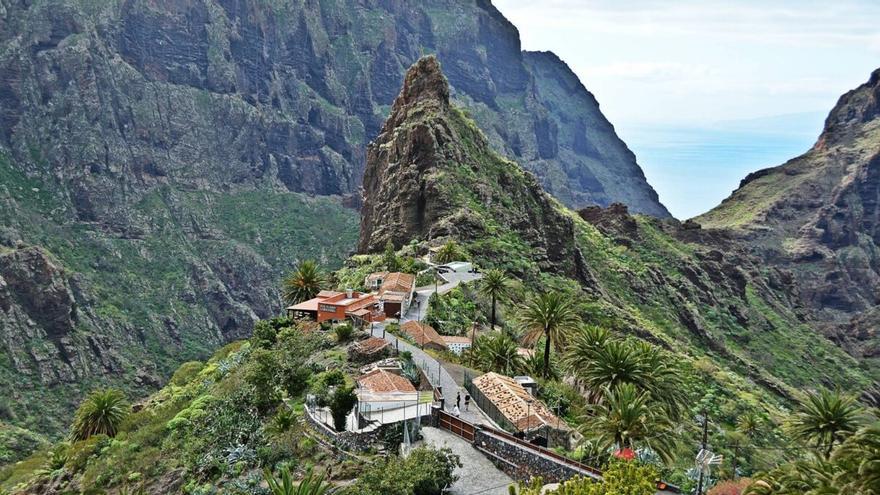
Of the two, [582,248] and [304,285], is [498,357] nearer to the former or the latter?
[304,285]

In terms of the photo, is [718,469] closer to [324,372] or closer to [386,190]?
[324,372]

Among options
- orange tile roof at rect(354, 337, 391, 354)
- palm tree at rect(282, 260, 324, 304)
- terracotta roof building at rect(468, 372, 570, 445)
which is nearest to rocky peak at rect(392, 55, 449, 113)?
palm tree at rect(282, 260, 324, 304)

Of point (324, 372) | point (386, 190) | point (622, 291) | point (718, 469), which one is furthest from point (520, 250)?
point (718, 469)

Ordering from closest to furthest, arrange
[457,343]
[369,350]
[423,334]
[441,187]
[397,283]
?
[369,350] → [423,334] → [457,343] → [397,283] → [441,187]

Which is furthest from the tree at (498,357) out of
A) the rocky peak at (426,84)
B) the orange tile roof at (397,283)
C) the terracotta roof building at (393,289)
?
the rocky peak at (426,84)

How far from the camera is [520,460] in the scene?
38062 millimetres

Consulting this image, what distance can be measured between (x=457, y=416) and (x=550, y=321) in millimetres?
14559

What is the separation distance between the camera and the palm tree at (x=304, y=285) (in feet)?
263

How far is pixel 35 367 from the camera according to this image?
15400 cm

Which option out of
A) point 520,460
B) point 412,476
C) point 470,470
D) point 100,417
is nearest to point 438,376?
point 470,470

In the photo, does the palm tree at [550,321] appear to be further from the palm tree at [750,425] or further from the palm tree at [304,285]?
the palm tree at [304,285]

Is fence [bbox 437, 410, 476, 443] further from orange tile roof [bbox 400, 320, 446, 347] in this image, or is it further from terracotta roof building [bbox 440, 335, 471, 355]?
terracotta roof building [bbox 440, 335, 471, 355]

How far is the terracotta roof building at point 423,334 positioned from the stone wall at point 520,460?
2251 centimetres

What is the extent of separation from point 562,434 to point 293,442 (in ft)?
45.3
